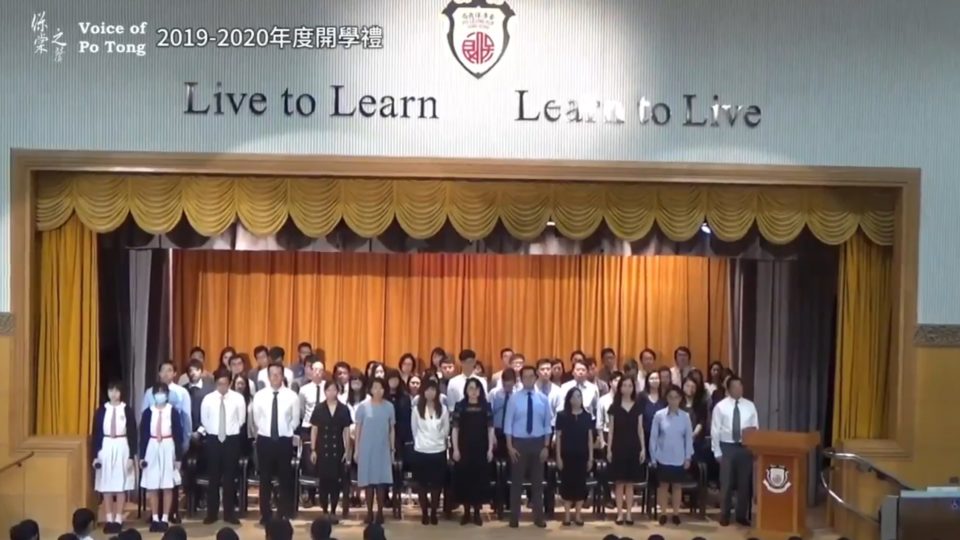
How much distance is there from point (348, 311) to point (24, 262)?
492 cm

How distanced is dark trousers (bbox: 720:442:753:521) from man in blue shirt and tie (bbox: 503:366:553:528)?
1.79m

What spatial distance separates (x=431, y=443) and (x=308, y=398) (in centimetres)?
173

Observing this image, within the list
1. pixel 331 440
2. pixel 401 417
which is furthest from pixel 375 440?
pixel 401 417

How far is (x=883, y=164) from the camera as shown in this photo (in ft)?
36.9

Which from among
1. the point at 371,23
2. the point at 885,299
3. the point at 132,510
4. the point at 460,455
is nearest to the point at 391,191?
the point at 371,23

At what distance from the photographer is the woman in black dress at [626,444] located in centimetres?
1145

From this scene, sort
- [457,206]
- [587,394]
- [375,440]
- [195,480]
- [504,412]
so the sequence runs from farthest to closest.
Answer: [587,394] < [504,412] < [195,480] < [457,206] < [375,440]

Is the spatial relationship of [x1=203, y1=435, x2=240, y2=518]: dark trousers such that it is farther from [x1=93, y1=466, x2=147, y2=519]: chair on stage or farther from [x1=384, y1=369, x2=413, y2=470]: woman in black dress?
[x1=384, y1=369, x2=413, y2=470]: woman in black dress

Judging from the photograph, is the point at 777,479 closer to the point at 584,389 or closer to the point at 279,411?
the point at 584,389

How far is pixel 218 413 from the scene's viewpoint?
1129 cm

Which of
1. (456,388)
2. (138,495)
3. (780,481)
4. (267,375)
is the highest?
(267,375)

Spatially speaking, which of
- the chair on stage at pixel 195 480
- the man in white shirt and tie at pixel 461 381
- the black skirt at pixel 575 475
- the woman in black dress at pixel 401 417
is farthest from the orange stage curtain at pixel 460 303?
the black skirt at pixel 575 475

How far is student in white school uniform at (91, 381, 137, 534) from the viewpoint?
430 inches

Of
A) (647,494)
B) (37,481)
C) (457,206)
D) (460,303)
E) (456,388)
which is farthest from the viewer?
(460,303)
